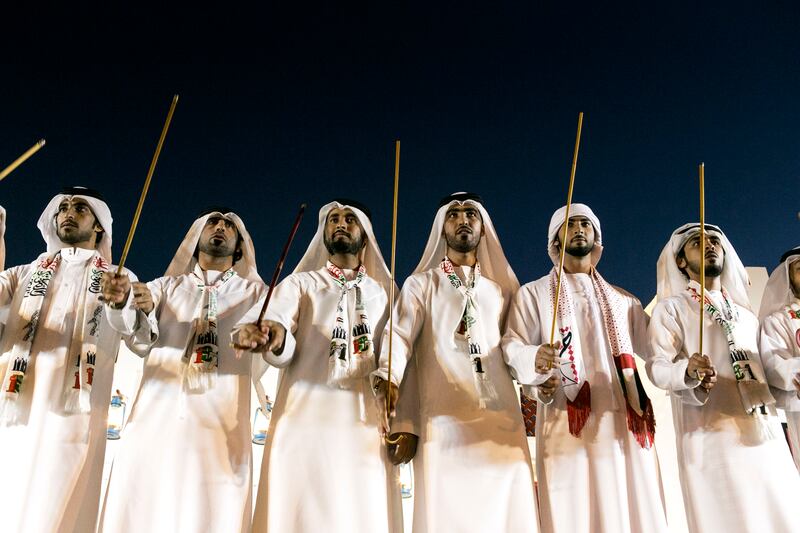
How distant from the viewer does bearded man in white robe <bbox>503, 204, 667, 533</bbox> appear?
3.09 m

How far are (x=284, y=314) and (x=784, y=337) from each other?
2.35 meters

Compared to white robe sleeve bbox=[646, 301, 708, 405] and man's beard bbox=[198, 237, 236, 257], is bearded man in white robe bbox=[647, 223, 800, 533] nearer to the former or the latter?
white robe sleeve bbox=[646, 301, 708, 405]

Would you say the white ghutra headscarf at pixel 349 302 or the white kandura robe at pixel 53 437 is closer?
the white kandura robe at pixel 53 437

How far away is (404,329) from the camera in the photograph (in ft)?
11.3

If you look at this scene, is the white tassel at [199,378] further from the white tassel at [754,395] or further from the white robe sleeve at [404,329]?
the white tassel at [754,395]

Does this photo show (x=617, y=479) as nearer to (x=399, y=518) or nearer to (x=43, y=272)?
(x=399, y=518)

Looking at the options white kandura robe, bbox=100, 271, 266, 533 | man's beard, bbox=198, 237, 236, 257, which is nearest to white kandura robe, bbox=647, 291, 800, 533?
white kandura robe, bbox=100, 271, 266, 533

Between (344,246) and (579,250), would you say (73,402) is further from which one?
(579,250)

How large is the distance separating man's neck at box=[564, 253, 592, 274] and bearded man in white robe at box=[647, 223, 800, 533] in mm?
374

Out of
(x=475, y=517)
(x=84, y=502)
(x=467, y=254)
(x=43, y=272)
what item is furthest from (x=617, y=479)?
(x=43, y=272)

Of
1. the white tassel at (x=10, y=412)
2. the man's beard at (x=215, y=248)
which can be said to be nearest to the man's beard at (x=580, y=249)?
the man's beard at (x=215, y=248)

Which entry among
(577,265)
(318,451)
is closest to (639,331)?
(577,265)

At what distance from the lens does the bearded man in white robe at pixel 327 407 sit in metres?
3.03

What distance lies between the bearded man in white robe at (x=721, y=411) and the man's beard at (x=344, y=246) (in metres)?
1.42
